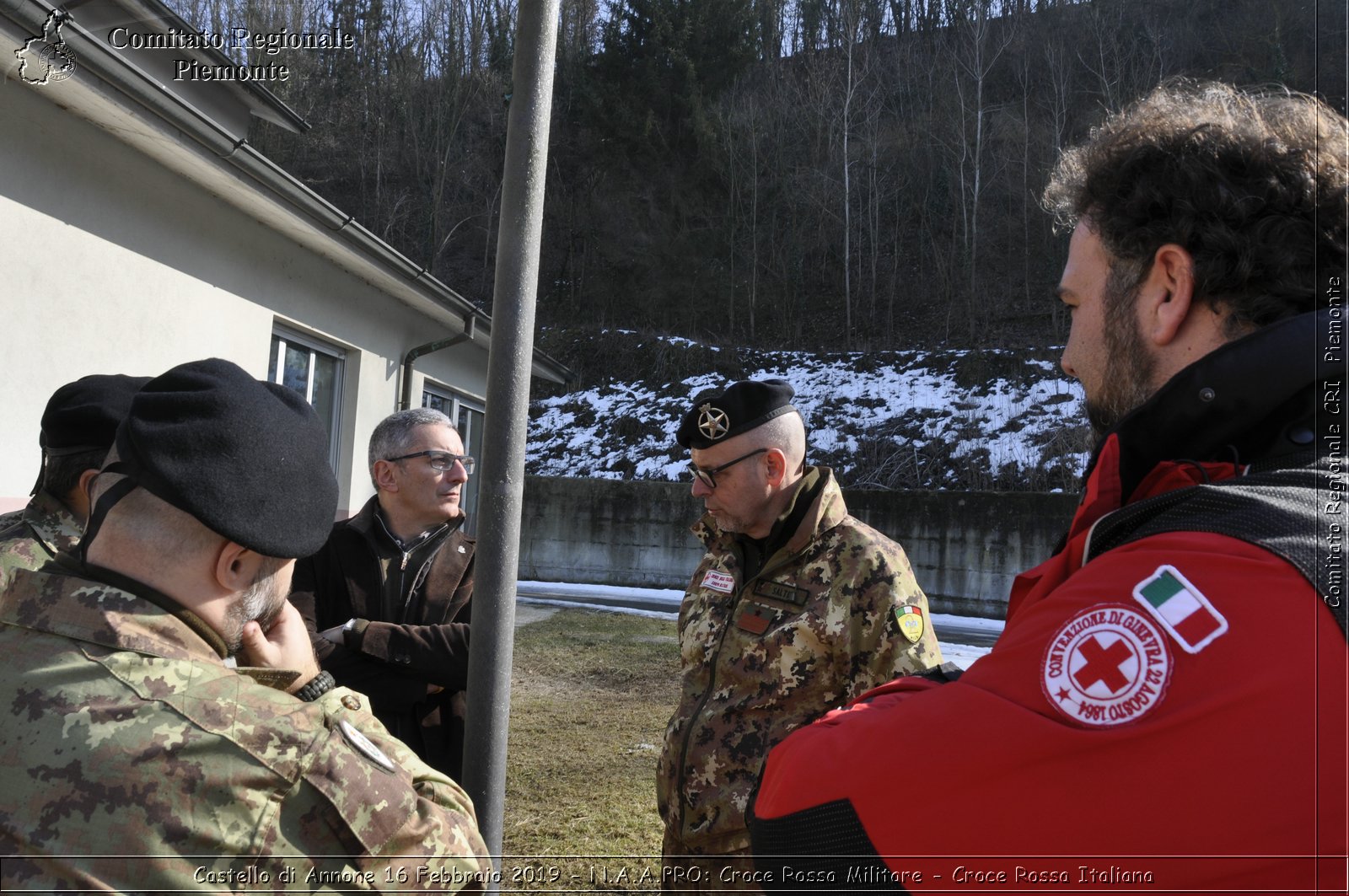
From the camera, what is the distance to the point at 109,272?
5117 millimetres

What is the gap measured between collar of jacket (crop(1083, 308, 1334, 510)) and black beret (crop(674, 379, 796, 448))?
1815mm

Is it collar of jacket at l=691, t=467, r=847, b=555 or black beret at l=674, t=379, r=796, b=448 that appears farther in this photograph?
black beret at l=674, t=379, r=796, b=448

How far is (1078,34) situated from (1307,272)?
3263 centimetres

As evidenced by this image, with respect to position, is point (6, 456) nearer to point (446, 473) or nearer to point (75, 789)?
point (446, 473)

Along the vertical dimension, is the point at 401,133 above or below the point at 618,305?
above

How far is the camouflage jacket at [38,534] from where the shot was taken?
2.29m

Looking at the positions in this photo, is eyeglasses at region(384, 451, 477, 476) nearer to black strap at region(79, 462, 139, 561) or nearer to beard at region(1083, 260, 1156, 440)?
black strap at region(79, 462, 139, 561)

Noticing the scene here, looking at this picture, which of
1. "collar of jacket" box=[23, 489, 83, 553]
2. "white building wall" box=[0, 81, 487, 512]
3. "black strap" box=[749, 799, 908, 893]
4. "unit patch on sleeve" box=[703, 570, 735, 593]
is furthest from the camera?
"white building wall" box=[0, 81, 487, 512]

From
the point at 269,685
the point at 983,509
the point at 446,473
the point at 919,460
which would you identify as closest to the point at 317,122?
the point at 919,460

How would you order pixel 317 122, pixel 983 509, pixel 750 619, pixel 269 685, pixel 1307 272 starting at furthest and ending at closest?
pixel 317 122, pixel 983 509, pixel 750 619, pixel 269 685, pixel 1307 272

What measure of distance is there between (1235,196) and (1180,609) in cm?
64

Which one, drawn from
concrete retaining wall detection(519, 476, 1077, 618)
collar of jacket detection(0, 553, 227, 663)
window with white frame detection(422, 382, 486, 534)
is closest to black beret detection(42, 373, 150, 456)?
collar of jacket detection(0, 553, 227, 663)

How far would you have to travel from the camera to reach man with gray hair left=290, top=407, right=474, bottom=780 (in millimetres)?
2646

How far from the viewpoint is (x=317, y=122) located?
2542 cm
